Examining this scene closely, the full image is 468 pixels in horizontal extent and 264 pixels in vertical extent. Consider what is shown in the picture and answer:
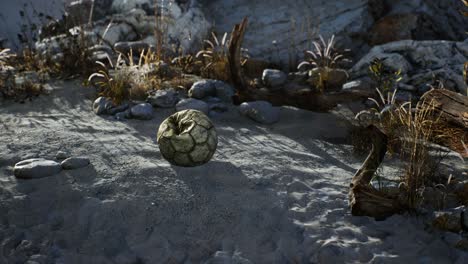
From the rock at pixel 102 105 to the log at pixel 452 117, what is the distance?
12.6 ft

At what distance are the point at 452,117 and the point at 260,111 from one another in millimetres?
2261

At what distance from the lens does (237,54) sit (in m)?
5.92

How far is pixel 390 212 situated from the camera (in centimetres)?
345

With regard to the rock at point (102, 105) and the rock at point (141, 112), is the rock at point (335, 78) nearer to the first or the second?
the rock at point (141, 112)

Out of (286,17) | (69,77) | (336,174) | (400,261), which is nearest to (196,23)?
(286,17)

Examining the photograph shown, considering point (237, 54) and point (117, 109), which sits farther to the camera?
point (237, 54)

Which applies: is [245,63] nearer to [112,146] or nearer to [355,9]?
[355,9]

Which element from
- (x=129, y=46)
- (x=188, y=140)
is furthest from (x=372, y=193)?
(x=129, y=46)

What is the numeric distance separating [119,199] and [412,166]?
2.38 meters

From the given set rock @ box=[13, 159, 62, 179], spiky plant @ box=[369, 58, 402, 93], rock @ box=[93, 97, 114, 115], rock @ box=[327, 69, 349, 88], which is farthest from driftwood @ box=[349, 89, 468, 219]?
rock @ box=[93, 97, 114, 115]

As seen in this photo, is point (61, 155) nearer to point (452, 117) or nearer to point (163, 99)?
point (163, 99)

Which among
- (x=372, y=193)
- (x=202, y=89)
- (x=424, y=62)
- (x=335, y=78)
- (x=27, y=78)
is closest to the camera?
(x=372, y=193)

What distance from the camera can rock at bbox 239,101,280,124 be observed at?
5.66 meters

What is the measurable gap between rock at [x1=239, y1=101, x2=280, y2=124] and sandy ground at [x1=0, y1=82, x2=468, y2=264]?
710 millimetres
